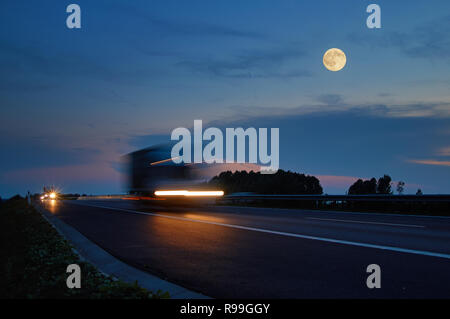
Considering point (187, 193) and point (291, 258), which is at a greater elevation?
point (187, 193)

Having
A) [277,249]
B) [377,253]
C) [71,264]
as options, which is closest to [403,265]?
[377,253]

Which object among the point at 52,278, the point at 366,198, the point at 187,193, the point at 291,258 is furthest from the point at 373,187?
the point at 52,278

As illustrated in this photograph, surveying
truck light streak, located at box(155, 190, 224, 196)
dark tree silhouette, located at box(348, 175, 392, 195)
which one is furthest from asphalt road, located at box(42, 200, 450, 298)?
dark tree silhouette, located at box(348, 175, 392, 195)

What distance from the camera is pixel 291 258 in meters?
7.36

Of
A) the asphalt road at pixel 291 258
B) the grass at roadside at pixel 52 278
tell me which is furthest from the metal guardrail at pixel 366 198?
the grass at roadside at pixel 52 278

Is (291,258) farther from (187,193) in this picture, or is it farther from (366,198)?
(187,193)

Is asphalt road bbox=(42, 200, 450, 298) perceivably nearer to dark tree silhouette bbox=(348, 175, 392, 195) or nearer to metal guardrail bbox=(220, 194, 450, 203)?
metal guardrail bbox=(220, 194, 450, 203)

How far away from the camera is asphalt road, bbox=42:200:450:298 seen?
17.5 feet

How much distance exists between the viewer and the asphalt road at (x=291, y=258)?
5.34 m

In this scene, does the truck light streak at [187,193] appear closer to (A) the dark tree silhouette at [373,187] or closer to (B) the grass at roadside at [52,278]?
(A) the dark tree silhouette at [373,187]

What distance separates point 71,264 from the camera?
6.68 m

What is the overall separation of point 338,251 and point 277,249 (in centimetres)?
123

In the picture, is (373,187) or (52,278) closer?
(52,278)

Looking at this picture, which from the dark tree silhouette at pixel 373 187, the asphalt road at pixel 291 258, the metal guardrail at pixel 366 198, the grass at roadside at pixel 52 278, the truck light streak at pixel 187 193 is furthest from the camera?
the dark tree silhouette at pixel 373 187
